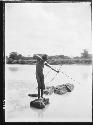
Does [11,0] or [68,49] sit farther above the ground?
[11,0]

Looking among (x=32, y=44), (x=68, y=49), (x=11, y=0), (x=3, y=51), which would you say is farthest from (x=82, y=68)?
(x=11, y=0)

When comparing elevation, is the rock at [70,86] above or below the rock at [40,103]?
above

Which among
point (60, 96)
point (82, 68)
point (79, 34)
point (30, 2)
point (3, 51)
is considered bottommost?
point (60, 96)

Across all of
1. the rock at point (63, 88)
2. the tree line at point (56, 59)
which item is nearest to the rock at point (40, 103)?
the rock at point (63, 88)

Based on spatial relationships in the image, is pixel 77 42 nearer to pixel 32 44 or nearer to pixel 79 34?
pixel 79 34

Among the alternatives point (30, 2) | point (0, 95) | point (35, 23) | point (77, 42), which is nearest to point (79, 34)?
point (77, 42)

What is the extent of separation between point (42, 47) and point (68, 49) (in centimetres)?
20

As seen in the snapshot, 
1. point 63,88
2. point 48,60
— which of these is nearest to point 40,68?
point 48,60

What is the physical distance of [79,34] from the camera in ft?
4.77

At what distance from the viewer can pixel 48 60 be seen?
146 centimetres

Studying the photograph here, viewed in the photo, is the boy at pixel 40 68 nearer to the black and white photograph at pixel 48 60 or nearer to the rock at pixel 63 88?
the black and white photograph at pixel 48 60

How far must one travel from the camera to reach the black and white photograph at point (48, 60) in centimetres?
144

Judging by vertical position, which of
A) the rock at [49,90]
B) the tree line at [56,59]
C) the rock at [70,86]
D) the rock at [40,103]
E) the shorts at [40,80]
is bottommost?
the rock at [40,103]

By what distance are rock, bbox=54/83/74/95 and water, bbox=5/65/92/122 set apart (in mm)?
24
